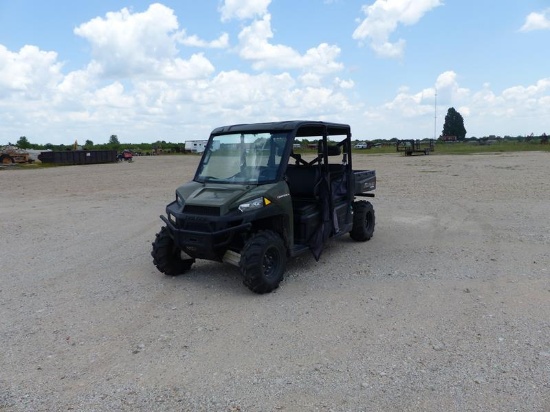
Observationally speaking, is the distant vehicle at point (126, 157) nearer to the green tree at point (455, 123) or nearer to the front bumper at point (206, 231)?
the front bumper at point (206, 231)

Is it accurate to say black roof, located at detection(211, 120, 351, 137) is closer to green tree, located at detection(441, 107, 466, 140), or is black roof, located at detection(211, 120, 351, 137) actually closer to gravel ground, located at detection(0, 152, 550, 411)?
gravel ground, located at detection(0, 152, 550, 411)

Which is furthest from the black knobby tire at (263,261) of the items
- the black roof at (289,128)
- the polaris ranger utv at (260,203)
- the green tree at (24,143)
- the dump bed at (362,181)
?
the green tree at (24,143)

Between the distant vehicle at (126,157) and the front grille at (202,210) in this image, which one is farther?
the distant vehicle at (126,157)

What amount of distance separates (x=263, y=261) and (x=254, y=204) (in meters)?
0.70

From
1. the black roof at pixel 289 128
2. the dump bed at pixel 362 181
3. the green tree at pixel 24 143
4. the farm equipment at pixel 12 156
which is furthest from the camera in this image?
the green tree at pixel 24 143

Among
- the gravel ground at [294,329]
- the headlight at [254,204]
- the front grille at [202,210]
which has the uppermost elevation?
the headlight at [254,204]

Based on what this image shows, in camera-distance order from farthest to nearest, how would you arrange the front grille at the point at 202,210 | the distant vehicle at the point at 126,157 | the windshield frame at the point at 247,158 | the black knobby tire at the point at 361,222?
the distant vehicle at the point at 126,157 → the black knobby tire at the point at 361,222 → the windshield frame at the point at 247,158 → the front grille at the point at 202,210

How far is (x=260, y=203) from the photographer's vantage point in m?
5.75

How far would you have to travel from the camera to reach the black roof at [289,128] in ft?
21.5

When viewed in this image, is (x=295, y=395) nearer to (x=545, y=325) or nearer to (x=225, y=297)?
(x=225, y=297)

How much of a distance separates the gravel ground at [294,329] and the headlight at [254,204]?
1052 mm

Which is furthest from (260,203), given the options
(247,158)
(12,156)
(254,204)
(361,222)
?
(12,156)

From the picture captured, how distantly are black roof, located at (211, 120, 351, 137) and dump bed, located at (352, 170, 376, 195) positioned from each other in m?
0.99

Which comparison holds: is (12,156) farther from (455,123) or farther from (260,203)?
(455,123)
